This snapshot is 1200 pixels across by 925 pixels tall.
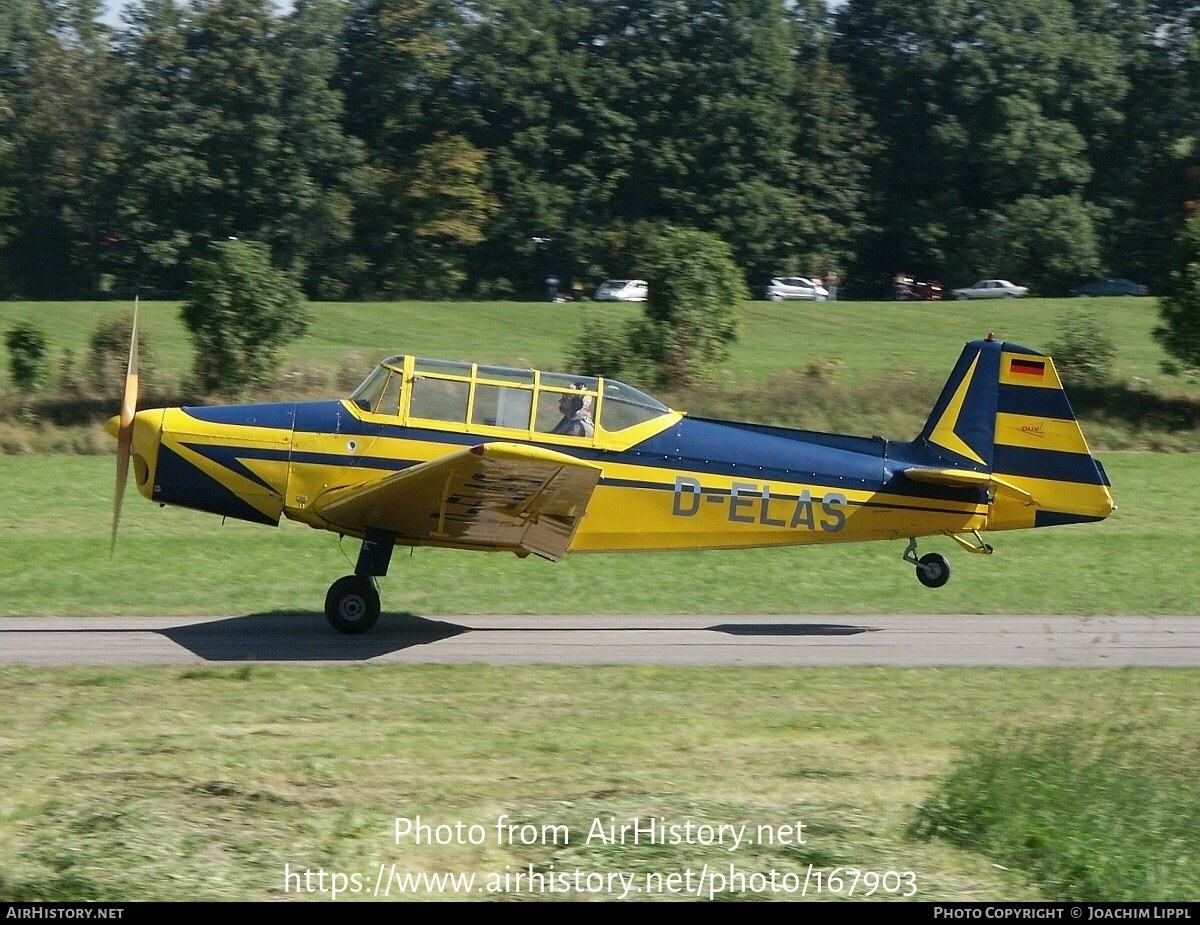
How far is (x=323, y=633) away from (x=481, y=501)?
2301 millimetres

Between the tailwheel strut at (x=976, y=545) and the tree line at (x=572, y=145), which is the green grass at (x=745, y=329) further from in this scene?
the tailwheel strut at (x=976, y=545)

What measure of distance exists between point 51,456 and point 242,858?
17703mm

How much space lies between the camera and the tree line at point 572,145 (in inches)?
2215

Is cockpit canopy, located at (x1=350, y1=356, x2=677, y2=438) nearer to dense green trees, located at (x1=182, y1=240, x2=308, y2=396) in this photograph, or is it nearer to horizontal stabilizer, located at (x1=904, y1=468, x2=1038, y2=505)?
horizontal stabilizer, located at (x1=904, y1=468, x2=1038, y2=505)

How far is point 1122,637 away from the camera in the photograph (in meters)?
12.7

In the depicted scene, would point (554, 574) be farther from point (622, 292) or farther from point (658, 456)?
point (622, 292)

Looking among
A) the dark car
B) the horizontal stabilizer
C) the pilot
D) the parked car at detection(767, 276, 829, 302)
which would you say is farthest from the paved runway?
the dark car

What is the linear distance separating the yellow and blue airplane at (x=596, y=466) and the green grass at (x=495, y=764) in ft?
4.96

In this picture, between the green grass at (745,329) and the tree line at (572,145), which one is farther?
the tree line at (572,145)

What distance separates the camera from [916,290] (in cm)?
5944

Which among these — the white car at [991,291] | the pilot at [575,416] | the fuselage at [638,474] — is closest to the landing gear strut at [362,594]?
the fuselage at [638,474]

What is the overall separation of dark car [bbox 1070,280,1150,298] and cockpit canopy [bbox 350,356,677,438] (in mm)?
50597
